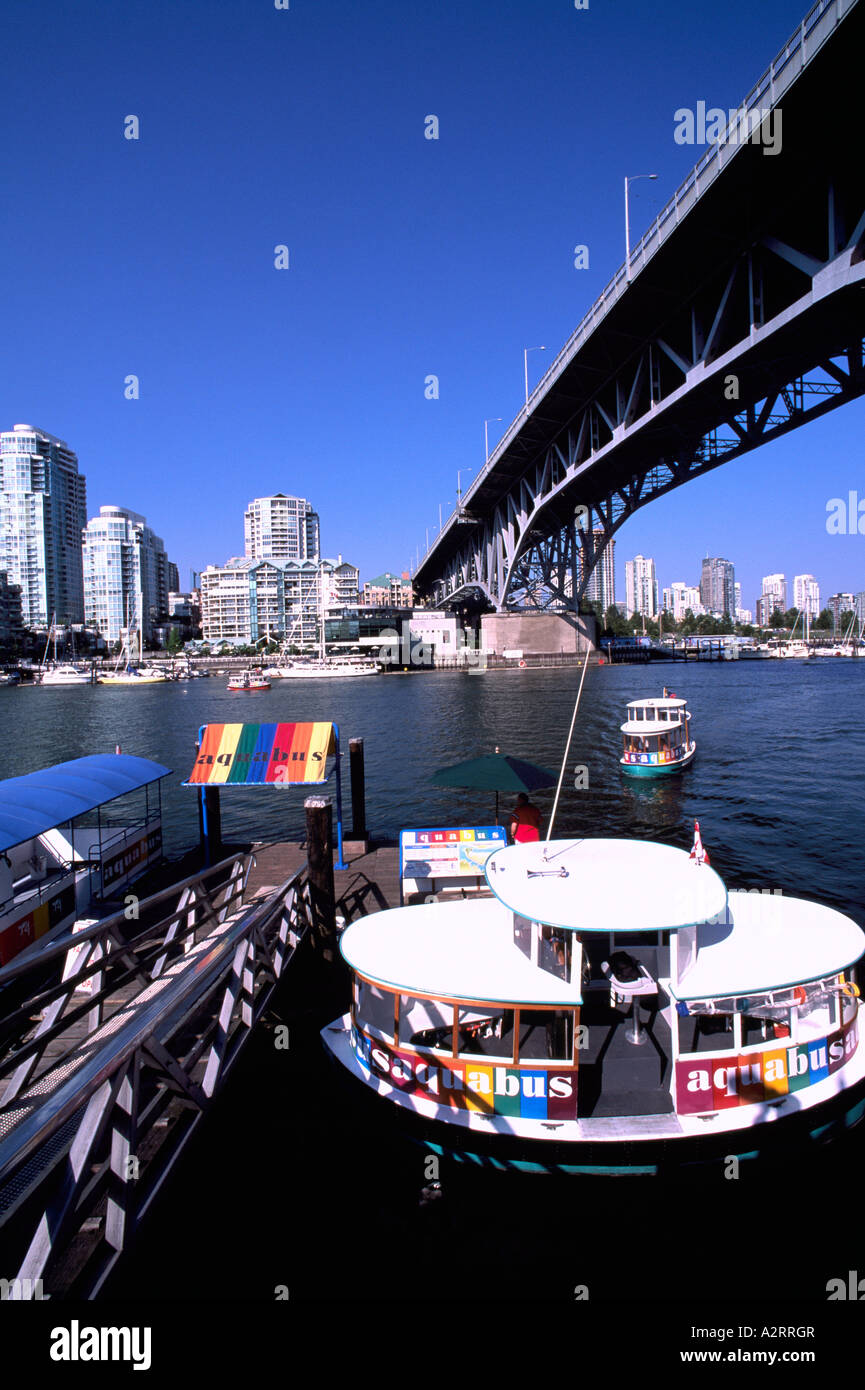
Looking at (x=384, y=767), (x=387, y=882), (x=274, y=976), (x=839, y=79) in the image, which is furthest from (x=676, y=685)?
(x=274, y=976)

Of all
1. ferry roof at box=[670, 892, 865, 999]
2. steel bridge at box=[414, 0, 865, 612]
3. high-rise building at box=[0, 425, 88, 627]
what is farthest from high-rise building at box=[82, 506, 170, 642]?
ferry roof at box=[670, 892, 865, 999]

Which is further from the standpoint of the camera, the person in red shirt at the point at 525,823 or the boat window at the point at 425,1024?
the person in red shirt at the point at 525,823

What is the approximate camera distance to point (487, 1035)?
20.8 feet

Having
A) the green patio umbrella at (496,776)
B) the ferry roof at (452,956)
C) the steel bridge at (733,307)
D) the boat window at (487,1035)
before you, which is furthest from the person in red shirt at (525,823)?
the steel bridge at (733,307)

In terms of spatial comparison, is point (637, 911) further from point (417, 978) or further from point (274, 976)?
point (274, 976)

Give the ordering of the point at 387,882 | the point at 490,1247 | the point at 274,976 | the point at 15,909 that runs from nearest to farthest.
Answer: the point at 490,1247, the point at 274,976, the point at 15,909, the point at 387,882

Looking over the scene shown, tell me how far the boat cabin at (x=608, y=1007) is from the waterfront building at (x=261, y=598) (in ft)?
520

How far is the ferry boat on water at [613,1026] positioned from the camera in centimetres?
565

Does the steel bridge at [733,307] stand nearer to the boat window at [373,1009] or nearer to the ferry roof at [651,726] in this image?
the ferry roof at [651,726]

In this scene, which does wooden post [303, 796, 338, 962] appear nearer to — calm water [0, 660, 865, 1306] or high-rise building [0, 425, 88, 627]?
calm water [0, 660, 865, 1306]

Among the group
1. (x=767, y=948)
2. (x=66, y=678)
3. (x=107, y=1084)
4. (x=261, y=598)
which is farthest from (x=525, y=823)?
(x=261, y=598)

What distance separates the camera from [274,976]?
8078mm

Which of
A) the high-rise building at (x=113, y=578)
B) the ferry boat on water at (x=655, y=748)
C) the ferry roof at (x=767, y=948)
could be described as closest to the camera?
the ferry roof at (x=767, y=948)
